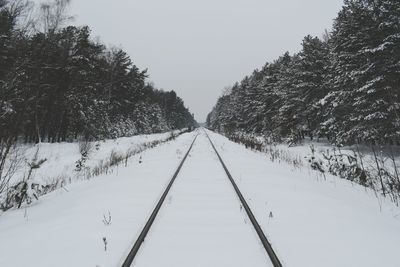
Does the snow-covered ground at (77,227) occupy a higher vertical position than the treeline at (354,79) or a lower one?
lower

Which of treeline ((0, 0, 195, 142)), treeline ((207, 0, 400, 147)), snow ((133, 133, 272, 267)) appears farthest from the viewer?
treeline ((0, 0, 195, 142))

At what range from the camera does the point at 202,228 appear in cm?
432

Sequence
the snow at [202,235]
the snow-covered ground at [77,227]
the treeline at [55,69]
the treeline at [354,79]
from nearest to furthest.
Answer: the snow at [202,235]
the snow-covered ground at [77,227]
the treeline at [354,79]
the treeline at [55,69]

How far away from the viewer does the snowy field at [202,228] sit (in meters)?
3.44

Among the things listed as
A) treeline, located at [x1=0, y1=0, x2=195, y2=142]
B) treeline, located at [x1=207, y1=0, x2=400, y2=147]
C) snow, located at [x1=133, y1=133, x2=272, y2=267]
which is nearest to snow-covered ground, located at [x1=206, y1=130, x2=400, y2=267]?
snow, located at [x1=133, y1=133, x2=272, y2=267]

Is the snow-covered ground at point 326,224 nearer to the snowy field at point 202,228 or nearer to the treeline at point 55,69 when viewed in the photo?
the snowy field at point 202,228

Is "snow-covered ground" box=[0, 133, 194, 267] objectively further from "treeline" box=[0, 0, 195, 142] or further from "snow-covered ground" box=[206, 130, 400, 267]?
"treeline" box=[0, 0, 195, 142]

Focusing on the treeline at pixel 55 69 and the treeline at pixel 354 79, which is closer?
the treeline at pixel 354 79

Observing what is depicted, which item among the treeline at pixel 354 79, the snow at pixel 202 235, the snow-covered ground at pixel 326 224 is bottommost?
the snow-covered ground at pixel 326 224

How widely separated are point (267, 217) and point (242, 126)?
49716 mm

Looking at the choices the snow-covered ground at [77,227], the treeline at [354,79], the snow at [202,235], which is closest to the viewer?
the snow at [202,235]

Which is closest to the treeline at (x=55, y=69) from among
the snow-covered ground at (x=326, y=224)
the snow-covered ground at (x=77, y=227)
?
the snow-covered ground at (x=77, y=227)

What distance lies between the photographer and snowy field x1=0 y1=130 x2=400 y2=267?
3436 mm

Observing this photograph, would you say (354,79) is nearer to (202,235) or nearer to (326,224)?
(326,224)
